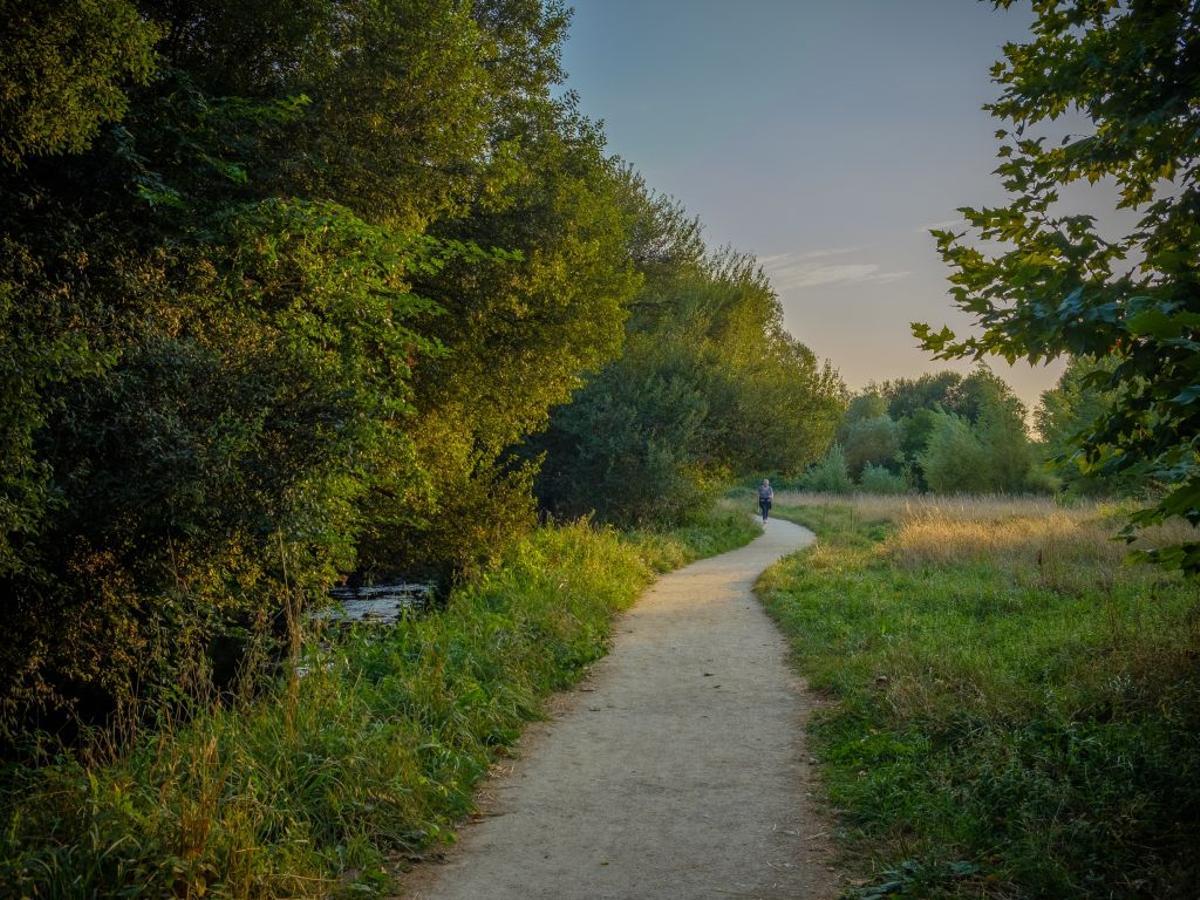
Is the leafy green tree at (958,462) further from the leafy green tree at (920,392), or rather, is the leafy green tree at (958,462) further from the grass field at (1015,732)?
the leafy green tree at (920,392)

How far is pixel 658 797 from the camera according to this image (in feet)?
20.1

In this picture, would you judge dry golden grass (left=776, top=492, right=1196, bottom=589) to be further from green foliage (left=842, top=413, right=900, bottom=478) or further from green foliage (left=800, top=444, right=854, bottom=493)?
green foliage (left=842, top=413, right=900, bottom=478)

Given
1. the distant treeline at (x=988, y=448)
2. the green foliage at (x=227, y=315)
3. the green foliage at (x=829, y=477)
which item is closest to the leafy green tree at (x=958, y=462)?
the distant treeline at (x=988, y=448)

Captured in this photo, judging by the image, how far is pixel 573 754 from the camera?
7164 mm

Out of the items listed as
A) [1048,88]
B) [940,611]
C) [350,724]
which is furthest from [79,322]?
[940,611]

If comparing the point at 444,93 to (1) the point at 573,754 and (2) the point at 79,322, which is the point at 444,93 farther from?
(1) the point at 573,754

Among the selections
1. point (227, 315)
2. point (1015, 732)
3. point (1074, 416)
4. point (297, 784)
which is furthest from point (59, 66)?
point (1074, 416)

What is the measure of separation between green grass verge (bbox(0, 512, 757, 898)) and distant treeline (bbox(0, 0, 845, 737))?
1.19 m

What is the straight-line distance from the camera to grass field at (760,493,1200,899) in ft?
14.9

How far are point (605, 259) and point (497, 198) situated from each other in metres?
4.17

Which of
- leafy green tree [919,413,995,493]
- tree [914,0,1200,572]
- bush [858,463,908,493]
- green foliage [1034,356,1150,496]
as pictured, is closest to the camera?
tree [914,0,1200,572]

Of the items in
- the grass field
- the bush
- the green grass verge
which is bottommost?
the bush

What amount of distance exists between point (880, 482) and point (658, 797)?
60.8 metres

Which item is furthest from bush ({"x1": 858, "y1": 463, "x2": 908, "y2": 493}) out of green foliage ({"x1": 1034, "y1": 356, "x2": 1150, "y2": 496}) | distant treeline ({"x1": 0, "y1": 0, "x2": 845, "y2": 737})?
distant treeline ({"x1": 0, "y1": 0, "x2": 845, "y2": 737})
